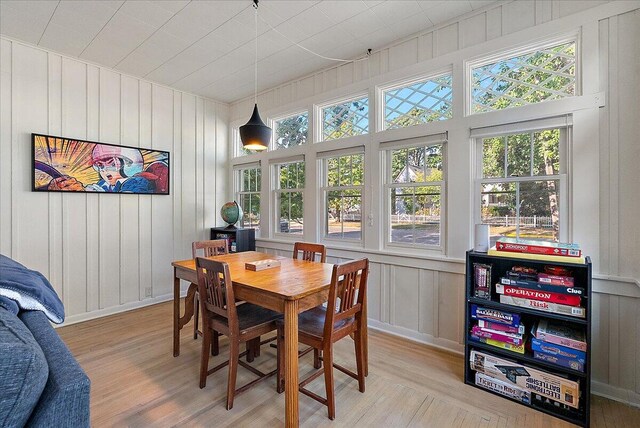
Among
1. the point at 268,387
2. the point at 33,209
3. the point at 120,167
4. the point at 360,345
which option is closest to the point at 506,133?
the point at 360,345

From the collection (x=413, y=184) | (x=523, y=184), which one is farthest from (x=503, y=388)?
(x=413, y=184)

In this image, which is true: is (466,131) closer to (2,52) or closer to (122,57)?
(122,57)

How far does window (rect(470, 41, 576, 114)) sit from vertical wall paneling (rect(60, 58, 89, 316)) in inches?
164

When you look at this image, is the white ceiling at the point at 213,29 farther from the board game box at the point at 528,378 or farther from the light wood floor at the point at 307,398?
the light wood floor at the point at 307,398

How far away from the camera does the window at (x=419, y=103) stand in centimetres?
287

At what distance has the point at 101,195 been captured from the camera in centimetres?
369

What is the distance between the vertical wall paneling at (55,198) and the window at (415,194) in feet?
11.8

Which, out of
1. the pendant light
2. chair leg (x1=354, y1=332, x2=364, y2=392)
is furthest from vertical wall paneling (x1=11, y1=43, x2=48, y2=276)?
chair leg (x1=354, y1=332, x2=364, y2=392)

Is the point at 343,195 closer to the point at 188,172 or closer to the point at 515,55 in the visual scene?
the point at 515,55

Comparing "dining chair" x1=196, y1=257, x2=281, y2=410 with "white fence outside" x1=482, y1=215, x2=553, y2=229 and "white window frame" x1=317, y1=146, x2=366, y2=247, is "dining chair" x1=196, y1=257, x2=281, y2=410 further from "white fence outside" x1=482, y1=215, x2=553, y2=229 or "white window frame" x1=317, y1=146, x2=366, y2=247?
"white fence outside" x1=482, y1=215, x2=553, y2=229

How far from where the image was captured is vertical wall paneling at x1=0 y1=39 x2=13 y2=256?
3008 millimetres

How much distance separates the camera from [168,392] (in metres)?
2.19

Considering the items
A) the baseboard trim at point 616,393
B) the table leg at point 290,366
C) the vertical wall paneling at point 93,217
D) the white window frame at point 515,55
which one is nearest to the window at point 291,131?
the white window frame at point 515,55

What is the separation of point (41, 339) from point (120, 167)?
3338 millimetres
